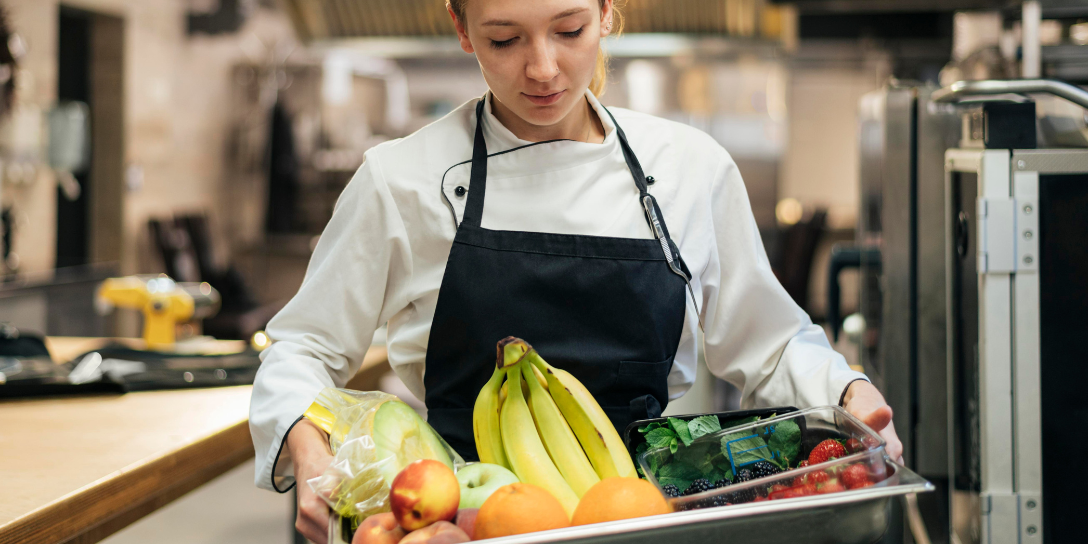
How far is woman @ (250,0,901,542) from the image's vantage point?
1089 mm

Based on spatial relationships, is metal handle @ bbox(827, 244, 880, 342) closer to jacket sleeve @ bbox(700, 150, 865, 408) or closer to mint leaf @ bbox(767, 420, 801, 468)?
jacket sleeve @ bbox(700, 150, 865, 408)

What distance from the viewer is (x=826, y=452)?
2.82ft

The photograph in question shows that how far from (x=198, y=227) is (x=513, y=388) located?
20.1ft

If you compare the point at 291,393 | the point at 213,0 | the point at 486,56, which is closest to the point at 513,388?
the point at 291,393

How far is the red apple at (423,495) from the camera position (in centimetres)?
76

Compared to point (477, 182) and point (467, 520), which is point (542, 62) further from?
point (467, 520)

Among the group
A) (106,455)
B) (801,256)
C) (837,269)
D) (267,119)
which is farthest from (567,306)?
(267,119)

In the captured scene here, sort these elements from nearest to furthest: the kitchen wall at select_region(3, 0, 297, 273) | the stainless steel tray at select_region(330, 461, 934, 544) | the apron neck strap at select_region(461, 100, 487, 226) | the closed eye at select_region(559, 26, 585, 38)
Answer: the stainless steel tray at select_region(330, 461, 934, 544) < the closed eye at select_region(559, 26, 585, 38) < the apron neck strap at select_region(461, 100, 487, 226) < the kitchen wall at select_region(3, 0, 297, 273)

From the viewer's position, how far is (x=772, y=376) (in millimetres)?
1205

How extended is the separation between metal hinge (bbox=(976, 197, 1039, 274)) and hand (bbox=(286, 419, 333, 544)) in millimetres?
1057

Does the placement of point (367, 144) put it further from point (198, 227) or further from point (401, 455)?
point (401, 455)

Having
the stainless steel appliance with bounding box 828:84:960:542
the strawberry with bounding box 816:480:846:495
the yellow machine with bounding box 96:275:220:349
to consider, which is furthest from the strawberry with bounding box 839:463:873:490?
the yellow machine with bounding box 96:275:220:349

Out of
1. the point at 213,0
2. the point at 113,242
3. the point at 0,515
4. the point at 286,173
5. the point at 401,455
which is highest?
the point at 213,0

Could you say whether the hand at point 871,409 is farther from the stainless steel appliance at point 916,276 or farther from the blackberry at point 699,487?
the stainless steel appliance at point 916,276
